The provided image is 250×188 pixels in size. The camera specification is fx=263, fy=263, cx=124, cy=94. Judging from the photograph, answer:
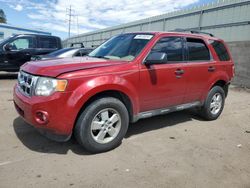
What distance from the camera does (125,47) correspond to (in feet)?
15.2

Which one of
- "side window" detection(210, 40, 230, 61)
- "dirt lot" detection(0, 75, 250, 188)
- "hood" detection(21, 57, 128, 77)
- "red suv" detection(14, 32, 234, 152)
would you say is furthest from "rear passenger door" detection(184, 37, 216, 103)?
"hood" detection(21, 57, 128, 77)

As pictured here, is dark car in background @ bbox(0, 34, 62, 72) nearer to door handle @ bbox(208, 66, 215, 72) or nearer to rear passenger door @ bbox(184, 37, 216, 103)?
rear passenger door @ bbox(184, 37, 216, 103)

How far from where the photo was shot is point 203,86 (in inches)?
213

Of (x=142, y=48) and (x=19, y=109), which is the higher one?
(x=142, y=48)

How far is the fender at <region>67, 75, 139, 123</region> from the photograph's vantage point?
3.47 meters

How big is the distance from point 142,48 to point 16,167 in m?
2.59

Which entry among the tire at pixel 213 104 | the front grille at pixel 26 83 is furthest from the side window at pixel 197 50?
the front grille at pixel 26 83

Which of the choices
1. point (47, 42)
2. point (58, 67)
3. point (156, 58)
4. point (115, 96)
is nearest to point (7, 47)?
point (47, 42)

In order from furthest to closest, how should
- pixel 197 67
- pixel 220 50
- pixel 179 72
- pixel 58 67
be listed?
1. pixel 220 50
2. pixel 197 67
3. pixel 179 72
4. pixel 58 67

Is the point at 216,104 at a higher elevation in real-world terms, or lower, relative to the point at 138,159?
higher

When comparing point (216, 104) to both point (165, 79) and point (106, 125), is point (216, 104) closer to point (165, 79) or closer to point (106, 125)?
point (165, 79)

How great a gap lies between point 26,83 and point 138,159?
1.95 metres

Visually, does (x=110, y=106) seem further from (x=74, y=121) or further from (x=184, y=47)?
(x=184, y=47)

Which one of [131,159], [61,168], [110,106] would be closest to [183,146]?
[131,159]
